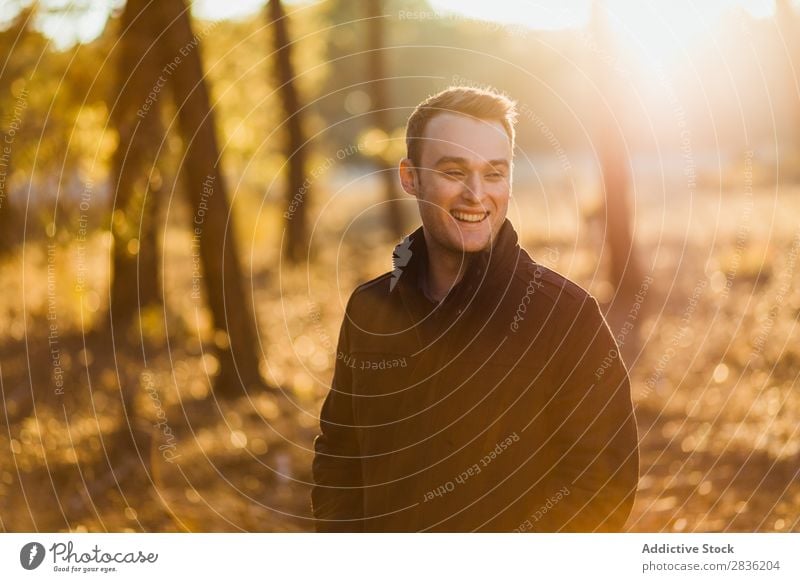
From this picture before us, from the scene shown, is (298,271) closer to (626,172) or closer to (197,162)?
(626,172)

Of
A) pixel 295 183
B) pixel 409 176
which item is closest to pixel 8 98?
pixel 409 176

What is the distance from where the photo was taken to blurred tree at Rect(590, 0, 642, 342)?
966 cm

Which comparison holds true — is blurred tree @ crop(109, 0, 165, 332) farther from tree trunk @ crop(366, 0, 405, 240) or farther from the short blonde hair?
tree trunk @ crop(366, 0, 405, 240)

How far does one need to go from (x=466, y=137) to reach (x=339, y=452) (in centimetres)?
137

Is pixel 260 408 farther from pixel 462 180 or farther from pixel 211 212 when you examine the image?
pixel 462 180

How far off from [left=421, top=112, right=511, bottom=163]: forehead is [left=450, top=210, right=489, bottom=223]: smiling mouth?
0.71ft

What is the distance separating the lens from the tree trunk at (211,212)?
22.8ft

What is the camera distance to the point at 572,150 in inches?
893

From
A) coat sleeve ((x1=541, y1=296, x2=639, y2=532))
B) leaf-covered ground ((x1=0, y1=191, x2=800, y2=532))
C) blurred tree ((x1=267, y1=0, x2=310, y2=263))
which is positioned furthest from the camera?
blurred tree ((x1=267, y1=0, x2=310, y2=263))

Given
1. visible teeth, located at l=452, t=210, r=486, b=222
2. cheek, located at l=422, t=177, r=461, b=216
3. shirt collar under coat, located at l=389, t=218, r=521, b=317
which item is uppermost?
cheek, located at l=422, t=177, r=461, b=216

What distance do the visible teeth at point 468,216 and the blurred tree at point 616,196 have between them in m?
6.38

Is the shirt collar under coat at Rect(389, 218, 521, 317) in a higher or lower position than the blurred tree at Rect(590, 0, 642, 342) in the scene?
lower

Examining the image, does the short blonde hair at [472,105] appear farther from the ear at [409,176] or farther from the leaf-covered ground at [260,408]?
the leaf-covered ground at [260,408]

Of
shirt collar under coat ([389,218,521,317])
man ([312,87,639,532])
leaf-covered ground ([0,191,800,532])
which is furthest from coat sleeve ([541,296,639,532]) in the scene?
leaf-covered ground ([0,191,800,532])
